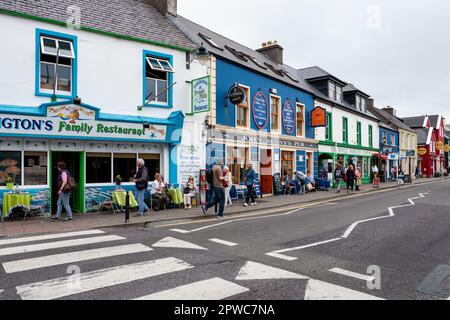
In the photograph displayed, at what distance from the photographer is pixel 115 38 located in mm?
12367

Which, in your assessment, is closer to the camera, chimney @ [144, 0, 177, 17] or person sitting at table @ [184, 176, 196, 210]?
person sitting at table @ [184, 176, 196, 210]

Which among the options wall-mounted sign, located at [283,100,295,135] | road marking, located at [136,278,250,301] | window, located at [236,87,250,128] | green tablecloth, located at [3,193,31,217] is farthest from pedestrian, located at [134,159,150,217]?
wall-mounted sign, located at [283,100,295,135]

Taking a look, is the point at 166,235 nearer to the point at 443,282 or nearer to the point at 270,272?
the point at 270,272

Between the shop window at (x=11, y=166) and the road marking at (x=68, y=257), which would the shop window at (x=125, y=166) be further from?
the road marking at (x=68, y=257)

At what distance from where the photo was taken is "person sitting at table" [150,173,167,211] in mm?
12352

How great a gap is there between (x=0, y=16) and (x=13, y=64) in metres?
1.45

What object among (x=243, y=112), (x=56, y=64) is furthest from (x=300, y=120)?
(x=56, y=64)

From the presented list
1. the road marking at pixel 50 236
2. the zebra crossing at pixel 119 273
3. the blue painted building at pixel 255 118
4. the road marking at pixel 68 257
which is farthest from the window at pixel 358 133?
the road marking at pixel 68 257

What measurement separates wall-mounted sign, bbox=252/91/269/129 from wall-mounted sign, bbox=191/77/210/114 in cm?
466

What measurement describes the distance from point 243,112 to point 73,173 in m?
8.96

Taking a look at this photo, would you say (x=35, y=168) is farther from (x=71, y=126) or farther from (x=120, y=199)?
(x=120, y=199)

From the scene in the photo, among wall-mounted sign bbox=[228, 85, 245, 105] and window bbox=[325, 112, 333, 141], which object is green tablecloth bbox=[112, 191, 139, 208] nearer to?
wall-mounted sign bbox=[228, 85, 245, 105]

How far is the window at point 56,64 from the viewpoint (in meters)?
10.7

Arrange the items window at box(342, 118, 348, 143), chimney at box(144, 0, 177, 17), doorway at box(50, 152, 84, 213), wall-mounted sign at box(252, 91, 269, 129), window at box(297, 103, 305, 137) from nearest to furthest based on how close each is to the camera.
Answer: doorway at box(50, 152, 84, 213)
chimney at box(144, 0, 177, 17)
wall-mounted sign at box(252, 91, 269, 129)
window at box(297, 103, 305, 137)
window at box(342, 118, 348, 143)
